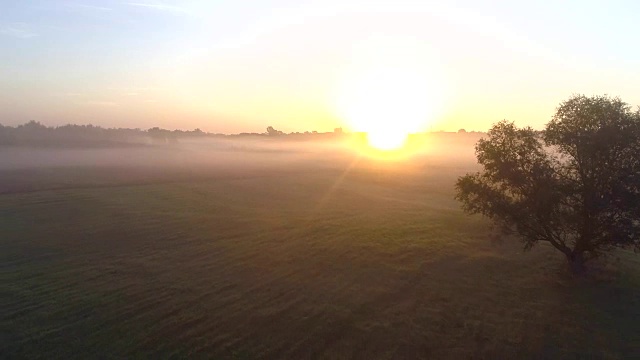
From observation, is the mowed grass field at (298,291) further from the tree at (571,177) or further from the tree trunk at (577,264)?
the tree at (571,177)

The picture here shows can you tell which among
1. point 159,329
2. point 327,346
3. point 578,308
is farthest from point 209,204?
point 578,308

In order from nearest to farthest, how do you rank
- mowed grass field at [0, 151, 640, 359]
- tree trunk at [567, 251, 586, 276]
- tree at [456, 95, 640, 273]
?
mowed grass field at [0, 151, 640, 359] → tree at [456, 95, 640, 273] → tree trunk at [567, 251, 586, 276]

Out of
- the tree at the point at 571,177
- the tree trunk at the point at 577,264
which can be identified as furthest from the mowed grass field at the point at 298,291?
the tree at the point at 571,177

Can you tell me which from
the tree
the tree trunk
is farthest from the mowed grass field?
the tree

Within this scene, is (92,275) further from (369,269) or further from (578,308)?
Result: (578,308)

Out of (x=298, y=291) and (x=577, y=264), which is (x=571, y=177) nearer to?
(x=577, y=264)

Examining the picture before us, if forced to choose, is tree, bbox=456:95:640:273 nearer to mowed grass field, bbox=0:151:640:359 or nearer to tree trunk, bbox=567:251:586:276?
tree trunk, bbox=567:251:586:276

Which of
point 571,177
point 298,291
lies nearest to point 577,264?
point 571,177
